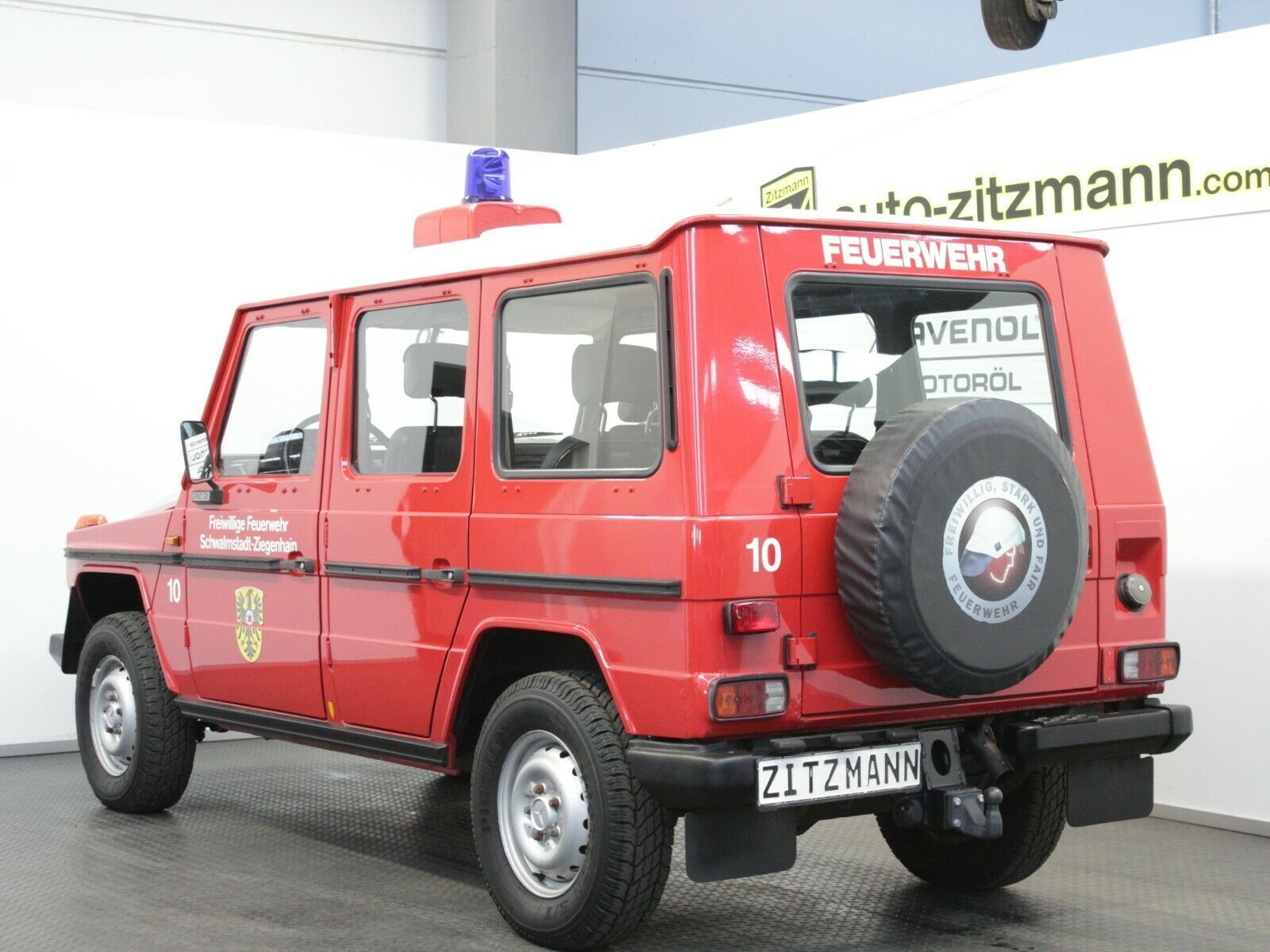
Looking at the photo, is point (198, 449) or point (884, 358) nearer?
point (884, 358)

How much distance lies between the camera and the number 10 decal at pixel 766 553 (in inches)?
179

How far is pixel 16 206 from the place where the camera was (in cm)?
873

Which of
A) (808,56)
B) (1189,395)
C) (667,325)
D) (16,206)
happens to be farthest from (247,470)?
(808,56)

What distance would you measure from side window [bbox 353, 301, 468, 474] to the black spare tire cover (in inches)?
60.1

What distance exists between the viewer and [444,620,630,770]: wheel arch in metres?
5.18

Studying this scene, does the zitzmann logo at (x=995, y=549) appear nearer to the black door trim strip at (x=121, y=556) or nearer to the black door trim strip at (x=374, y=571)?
the black door trim strip at (x=374, y=571)

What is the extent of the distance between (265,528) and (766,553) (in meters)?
2.41

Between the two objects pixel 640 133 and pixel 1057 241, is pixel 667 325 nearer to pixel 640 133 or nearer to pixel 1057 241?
pixel 1057 241

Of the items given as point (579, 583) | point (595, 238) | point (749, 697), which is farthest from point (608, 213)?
point (749, 697)

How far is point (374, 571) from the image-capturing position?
5676 mm

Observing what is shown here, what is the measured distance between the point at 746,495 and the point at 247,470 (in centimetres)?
266

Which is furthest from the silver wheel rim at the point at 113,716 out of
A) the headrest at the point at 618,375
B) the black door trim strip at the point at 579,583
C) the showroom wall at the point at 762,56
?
the showroom wall at the point at 762,56

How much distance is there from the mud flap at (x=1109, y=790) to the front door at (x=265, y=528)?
2.60m

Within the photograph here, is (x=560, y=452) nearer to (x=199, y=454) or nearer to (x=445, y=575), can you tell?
(x=445, y=575)
